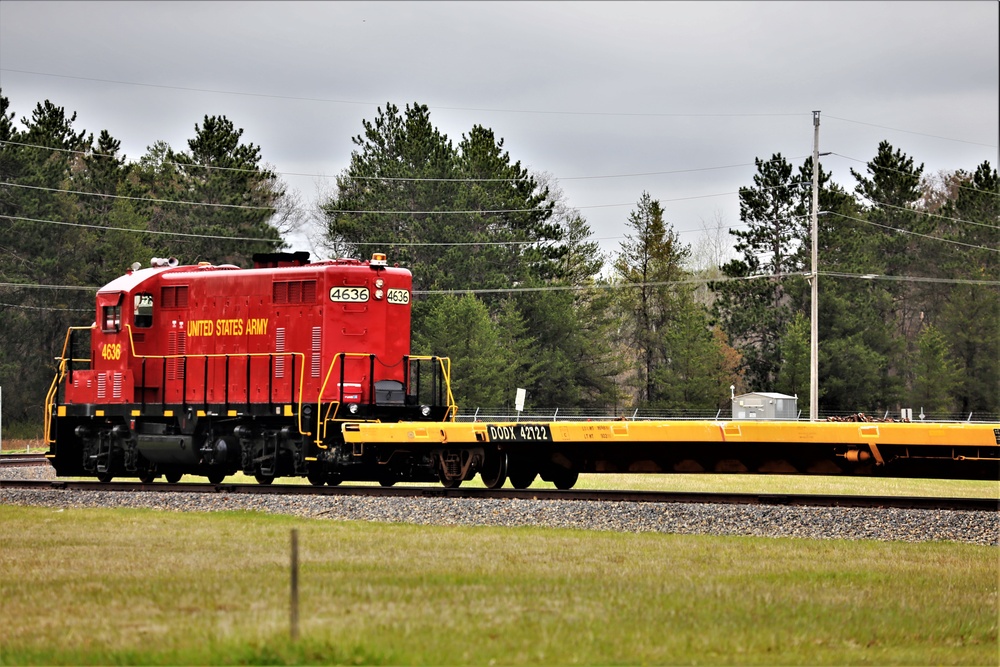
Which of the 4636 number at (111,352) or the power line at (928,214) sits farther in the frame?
the power line at (928,214)

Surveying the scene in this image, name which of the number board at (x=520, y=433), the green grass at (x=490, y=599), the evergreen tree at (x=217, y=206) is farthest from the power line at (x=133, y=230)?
the green grass at (x=490, y=599)

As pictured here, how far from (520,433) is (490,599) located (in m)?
8.94

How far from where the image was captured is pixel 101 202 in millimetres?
59969

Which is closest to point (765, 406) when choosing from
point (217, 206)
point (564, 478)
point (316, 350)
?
point (217, 206)

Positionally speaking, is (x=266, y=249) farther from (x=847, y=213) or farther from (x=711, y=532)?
(x=711, y=532)

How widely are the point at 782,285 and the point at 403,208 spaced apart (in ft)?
65.7

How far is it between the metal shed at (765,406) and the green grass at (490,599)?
37836mm

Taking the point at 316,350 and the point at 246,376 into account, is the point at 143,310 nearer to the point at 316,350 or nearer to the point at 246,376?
the point at 246,376

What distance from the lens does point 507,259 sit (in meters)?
61.6

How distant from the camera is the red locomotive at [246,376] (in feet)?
71.3

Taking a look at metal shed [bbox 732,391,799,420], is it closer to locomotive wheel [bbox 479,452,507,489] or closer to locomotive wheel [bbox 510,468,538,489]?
A: locomotive wheel [bbox 510,468,538,489]

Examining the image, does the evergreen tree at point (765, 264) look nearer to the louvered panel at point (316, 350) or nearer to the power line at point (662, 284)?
the power line at point (662, 284)

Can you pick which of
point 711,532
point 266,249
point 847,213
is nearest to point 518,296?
point 266,249

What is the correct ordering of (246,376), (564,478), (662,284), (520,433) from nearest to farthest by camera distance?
(520,433) → (564,478) → (246,376) → (662,284)
